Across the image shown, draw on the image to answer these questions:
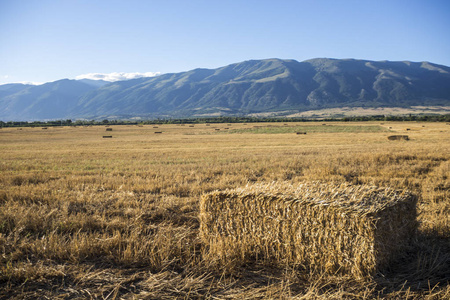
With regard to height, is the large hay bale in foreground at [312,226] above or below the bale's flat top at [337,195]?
below

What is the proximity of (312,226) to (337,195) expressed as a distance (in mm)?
774

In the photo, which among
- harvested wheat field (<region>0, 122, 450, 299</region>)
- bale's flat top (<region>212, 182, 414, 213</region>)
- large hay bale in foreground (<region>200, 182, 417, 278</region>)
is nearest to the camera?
harvested wheat field (<region>0, 122, 450, 299</region>)

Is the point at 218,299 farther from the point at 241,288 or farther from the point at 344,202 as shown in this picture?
the point at 344,202

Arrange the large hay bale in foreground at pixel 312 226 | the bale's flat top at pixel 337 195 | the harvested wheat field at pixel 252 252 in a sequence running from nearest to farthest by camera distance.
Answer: the harvested wheat field at pixel 252 252 < the large hay bale in foreground at pixel 312 226 < the bale's flat top at pixel 337 195

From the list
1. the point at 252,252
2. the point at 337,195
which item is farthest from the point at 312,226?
the point at 252,252

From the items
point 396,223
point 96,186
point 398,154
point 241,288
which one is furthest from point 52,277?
point 398,154

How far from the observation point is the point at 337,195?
16.5 ft

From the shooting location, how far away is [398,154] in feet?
59.0

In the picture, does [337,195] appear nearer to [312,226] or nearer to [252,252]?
[312,226]

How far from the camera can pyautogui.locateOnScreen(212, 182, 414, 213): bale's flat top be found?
457 centimetres

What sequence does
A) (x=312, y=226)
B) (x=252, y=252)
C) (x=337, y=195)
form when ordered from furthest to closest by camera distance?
(x=252, y=252) < (x=337, y=195) < (x=312, y=226)

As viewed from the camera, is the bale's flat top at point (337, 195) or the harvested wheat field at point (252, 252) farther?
the bale's flat top at point (337, 195)

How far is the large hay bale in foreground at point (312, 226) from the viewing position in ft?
14.3

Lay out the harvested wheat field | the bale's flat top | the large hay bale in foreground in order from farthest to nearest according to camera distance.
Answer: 1. the bale's flat top
2. the large hay bale in foreground
3. the harvested wheat field
